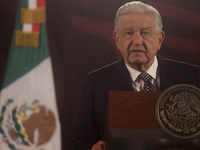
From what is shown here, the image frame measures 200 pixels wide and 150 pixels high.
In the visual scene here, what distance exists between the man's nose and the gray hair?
0.22 m

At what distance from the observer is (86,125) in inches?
117

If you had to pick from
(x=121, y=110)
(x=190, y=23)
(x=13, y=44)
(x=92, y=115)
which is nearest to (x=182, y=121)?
(x=121, y=110)

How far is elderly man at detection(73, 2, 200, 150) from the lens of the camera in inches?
121

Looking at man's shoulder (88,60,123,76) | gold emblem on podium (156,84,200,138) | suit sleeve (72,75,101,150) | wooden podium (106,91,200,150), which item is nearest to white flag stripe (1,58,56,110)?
suit sleeve (72,75,101,150)

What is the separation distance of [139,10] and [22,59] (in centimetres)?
133

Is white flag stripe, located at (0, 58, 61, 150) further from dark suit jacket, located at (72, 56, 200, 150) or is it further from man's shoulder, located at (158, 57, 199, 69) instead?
man's shoulder, located at (158, 57, 199, 69)

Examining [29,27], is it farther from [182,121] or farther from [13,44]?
[182,121]

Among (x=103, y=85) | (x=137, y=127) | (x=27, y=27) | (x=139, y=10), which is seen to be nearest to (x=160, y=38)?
(x=139, y=10)

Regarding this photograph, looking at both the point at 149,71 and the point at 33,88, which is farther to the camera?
the point at 149,71

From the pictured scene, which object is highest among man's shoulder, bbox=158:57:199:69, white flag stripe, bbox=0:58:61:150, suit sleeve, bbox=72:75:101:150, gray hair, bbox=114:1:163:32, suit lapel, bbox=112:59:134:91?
gray hair, bbox=114:1:163:32

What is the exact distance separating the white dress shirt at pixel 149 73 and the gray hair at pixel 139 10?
0.42 meters

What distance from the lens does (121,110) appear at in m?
1.76

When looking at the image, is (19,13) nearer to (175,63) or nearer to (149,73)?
(149,73)

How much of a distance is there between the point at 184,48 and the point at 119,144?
6.36ft
